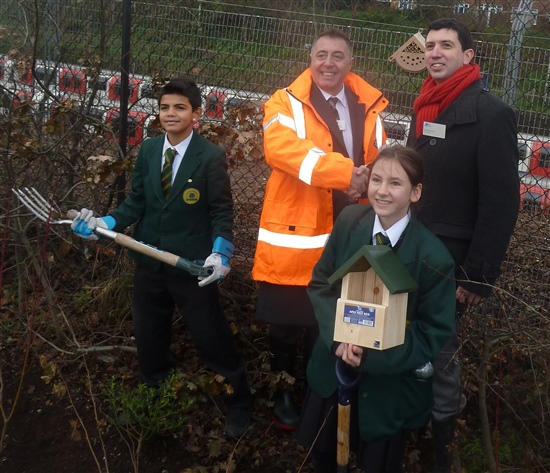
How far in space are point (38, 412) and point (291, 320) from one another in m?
1.55

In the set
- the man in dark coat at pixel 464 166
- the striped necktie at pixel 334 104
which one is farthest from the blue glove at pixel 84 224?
the man in dark coat at pixel 464 166

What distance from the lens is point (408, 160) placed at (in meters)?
2.79

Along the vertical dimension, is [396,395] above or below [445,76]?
below

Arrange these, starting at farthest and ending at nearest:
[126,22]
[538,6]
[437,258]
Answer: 1. [126,22]
2. [538,6]
3. [437,258]

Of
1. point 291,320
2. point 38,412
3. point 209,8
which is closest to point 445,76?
point 291,320

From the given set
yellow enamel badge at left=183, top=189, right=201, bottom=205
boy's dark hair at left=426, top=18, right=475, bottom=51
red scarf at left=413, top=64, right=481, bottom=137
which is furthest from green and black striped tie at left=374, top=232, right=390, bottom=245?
yellow enamel badge at left=183, top=189, right=201, bottom=205

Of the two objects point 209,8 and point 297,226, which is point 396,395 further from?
point 209,8

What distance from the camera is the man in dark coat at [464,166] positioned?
3.02 meters

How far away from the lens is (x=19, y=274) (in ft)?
15.0

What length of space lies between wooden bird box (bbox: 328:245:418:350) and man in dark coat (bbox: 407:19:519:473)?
0.51m

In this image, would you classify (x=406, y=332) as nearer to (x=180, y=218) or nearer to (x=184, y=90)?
(x=180, y=218)

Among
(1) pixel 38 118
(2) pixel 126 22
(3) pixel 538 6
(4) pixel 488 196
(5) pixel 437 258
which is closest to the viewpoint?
(5) pixel 437 258

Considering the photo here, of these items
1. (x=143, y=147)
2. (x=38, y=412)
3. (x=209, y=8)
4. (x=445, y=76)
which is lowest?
(x=38, y=412)

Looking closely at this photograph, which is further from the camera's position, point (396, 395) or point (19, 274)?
point (19, 274)
